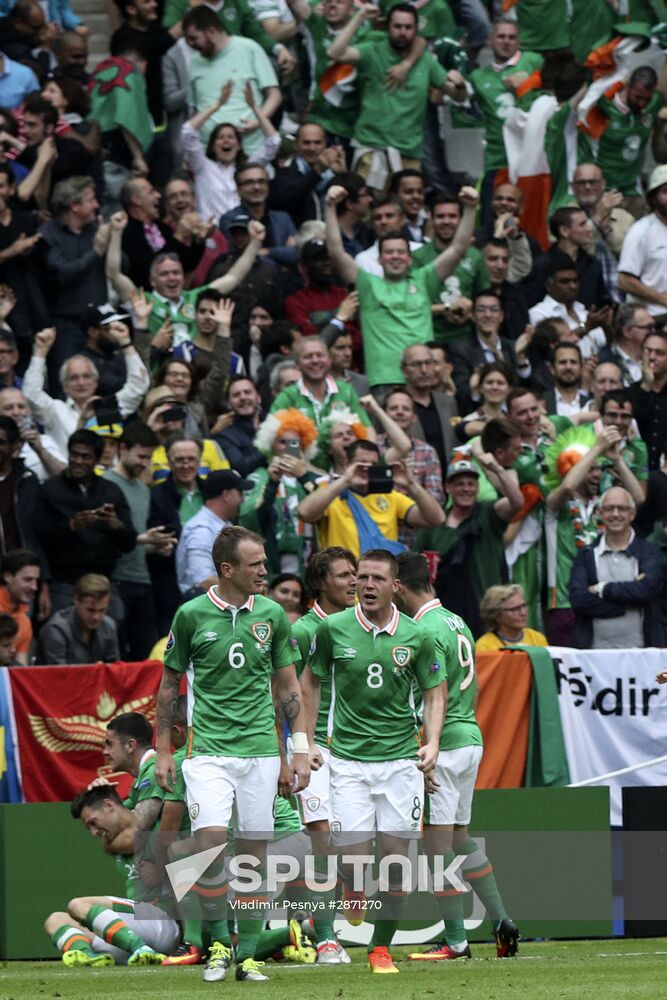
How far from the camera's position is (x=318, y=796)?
39.4ft

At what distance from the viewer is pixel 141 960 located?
1213 centimetres

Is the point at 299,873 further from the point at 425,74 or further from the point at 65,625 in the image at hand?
the point at 425,74

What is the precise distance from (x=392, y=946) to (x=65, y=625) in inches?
123

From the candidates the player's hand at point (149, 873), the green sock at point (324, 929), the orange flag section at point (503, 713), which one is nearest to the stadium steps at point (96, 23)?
the orange flag section at point (503, 713)

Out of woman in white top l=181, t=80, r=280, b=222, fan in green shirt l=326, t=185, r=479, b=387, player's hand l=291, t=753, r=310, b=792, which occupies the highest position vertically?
woman in white top l=181, t=80, r=280, b=222

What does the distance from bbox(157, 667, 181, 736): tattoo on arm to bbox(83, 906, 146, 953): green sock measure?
2.00m

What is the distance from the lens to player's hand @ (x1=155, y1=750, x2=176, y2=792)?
10336mm

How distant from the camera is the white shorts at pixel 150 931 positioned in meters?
12.3

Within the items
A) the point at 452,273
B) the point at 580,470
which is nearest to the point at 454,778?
the point at 580,470

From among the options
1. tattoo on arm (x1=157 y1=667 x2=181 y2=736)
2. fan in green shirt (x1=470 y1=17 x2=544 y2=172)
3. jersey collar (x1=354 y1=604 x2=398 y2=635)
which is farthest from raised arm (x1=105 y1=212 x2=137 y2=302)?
tattoo on arm (x1=157 y1=667 x2=181 y2=736)

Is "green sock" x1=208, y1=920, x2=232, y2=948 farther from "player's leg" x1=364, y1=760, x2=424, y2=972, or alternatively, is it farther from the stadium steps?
the stadium steps

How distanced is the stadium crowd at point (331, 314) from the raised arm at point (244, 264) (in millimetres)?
24

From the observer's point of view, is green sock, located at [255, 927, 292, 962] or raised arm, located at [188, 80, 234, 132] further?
raised arm, located at [188, 80, 234, 132]

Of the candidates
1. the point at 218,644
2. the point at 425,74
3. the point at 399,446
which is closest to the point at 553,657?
the point at 399,446
